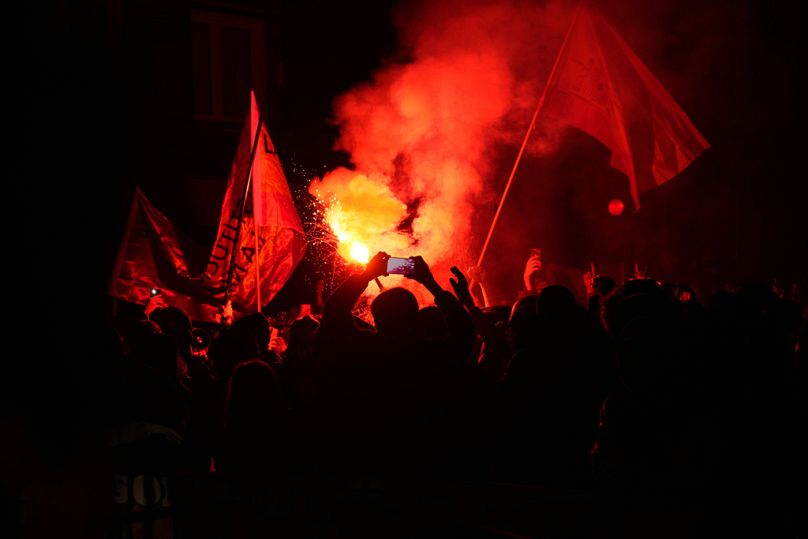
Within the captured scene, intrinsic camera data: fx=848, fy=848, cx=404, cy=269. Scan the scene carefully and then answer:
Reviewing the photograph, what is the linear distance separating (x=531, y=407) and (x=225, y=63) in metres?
10.6

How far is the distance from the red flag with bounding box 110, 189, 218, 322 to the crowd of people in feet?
10.0

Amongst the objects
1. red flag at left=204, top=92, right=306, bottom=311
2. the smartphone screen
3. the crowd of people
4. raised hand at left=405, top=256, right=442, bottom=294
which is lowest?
the crowd of people

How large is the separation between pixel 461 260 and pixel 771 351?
6.78 metres

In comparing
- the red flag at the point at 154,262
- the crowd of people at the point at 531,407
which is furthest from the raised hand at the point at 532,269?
the crowd of people at the point at 531,407

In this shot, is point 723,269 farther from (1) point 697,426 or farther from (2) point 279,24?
(1) point 697,426

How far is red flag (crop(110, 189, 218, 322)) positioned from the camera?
291 inches

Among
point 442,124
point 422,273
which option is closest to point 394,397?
point 422,273

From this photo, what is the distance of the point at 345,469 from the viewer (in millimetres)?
3268

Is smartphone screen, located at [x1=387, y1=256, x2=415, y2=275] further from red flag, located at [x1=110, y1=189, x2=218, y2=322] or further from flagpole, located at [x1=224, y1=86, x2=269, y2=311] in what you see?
red flag, located at [x1=110, y1=189, x2=218, y2=322]

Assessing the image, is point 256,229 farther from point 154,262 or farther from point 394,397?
point 394,397

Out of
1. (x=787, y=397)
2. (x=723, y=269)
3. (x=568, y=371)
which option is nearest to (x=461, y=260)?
(x=723, y=269)

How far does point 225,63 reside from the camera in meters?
12.8

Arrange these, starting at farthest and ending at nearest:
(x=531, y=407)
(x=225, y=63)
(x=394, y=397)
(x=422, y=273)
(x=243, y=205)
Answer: (x=225, y=63)
(x=243, y=205)
(x=422, y=273)
(x=531, y=407)
(x=394, y=397)

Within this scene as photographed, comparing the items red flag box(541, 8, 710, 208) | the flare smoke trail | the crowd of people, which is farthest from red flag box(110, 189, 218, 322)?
red flag box(541, 8, 710, 208)
